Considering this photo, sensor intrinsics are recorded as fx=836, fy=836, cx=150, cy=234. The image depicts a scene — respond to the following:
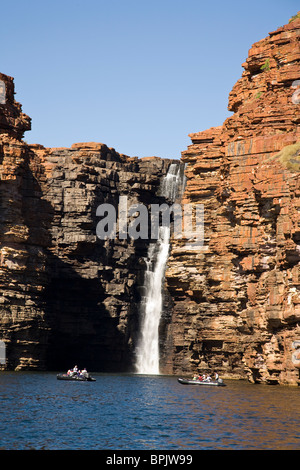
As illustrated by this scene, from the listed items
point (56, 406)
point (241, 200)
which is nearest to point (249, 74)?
point (241, 200)

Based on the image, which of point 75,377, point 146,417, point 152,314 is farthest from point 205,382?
point 152,314

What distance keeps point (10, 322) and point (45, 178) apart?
112 ft

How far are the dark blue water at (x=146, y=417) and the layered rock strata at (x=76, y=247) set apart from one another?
32695mm

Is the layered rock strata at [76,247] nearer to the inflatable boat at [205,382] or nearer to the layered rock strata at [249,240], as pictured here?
the layered rock strata at [249,240]

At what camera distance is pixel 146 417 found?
65.2 m

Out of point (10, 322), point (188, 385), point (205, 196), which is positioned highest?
point (205, 196)

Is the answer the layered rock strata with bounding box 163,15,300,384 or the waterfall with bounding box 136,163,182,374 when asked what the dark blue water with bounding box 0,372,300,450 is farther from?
the waterfall with bounding box 136,163,182,374

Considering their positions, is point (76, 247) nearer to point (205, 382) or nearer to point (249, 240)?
point (205, 382)

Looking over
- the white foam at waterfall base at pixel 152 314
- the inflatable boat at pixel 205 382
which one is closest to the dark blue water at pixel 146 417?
the inflatable boat at pixel 205 382

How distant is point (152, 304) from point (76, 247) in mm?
16420

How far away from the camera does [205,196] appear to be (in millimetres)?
130000

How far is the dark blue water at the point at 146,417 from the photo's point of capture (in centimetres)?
5056

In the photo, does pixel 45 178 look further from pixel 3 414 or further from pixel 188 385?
pixel 3 414

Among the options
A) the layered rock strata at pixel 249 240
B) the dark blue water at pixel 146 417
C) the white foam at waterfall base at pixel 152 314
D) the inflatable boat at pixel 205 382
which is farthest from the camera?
the white foam at waterfall base at pixel 152 314
